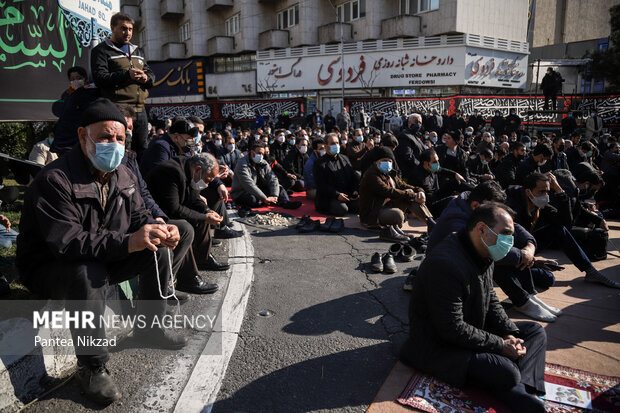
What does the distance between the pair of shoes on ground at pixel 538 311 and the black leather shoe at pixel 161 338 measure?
2862mm

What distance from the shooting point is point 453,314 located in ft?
8.46

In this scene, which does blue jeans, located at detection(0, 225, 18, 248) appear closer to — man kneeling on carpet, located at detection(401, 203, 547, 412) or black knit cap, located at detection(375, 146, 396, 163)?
man kneeling on carpet, located at detection(401, 203, 547, 412)

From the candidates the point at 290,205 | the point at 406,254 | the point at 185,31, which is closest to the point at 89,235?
the point at 406,254

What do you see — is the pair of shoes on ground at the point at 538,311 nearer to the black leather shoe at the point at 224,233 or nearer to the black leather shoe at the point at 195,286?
the black leather shoe at the point at 195,286

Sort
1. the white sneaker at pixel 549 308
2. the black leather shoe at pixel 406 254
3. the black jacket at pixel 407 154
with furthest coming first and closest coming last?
the black jacket at pixel 407 154 → the black leather shoe at pixel 406 254 → the white sneaker at pixel 549 308

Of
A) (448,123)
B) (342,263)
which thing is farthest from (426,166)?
(448,123)

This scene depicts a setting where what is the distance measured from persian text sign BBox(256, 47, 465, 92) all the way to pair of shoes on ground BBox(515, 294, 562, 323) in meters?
24.9

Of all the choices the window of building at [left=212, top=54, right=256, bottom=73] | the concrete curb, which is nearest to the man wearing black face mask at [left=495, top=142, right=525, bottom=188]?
the concrete curb

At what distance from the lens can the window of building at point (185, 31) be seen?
38.9 meters

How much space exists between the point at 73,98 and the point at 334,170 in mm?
4735

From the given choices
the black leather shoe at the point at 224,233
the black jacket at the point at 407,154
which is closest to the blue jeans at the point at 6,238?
the black leather shoe at the point at 224,233

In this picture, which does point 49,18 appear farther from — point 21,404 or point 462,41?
point 462,41

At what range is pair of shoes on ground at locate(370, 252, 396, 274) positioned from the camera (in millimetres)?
4863

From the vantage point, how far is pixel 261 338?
330 centimetres
